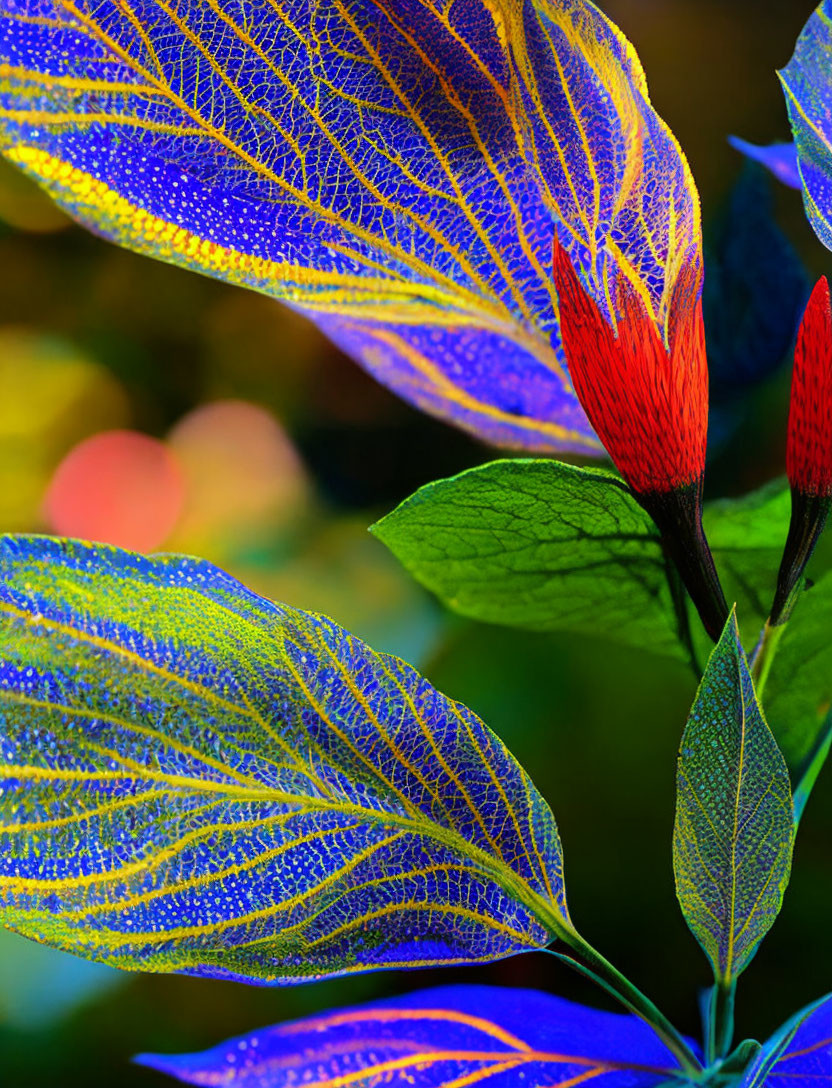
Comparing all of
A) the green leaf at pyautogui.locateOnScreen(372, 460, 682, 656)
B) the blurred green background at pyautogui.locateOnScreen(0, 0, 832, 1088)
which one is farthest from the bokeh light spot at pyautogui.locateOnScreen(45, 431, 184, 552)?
the green leaf at pyautogui.locateOnScreen(372, 460, 682, 656)

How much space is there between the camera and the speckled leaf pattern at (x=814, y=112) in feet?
0.41

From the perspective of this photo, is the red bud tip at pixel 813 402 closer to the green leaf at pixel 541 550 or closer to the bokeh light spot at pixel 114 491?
the green leaf at pixel 541 550

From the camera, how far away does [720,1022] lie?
0.14m

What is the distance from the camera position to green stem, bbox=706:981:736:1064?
134 mm

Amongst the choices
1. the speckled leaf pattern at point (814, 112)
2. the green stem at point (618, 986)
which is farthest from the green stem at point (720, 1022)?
the speckled leaf pattern at point (814, 112)

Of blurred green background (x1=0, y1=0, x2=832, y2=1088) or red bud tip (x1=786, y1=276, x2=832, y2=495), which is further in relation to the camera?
blurred green background (x1=0, y1=0, x2=832, y2=1088)

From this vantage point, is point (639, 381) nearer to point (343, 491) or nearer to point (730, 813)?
point (730, 813)

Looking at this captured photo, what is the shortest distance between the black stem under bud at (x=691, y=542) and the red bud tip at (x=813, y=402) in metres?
0.01

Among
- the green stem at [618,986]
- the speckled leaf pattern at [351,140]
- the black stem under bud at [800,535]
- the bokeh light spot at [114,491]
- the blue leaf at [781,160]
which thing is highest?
the speckled leaf pattern at [351,140]

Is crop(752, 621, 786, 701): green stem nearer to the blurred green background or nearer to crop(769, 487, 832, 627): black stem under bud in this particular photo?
crop(769, 487, 832, 627): black stem under bud

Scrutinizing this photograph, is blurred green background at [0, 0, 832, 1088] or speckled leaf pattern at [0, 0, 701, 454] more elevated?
speckled leaf pattern at [0, 0, 701, 454]

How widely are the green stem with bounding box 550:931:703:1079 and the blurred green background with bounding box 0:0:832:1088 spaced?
0.37 feet

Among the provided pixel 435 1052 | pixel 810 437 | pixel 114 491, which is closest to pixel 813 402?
pixel 810 437

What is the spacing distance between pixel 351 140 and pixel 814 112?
0.23ft
